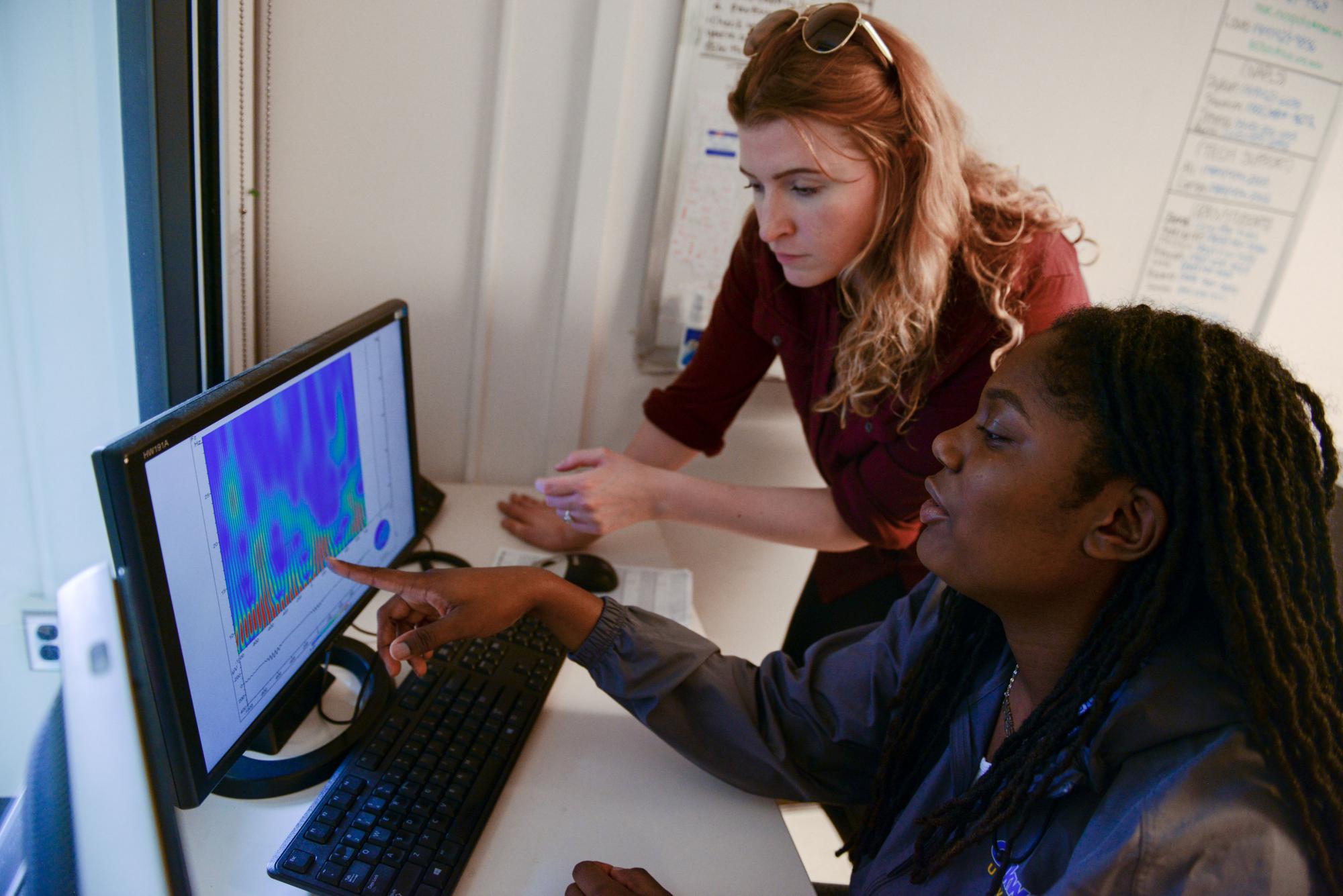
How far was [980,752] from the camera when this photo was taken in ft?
2.74

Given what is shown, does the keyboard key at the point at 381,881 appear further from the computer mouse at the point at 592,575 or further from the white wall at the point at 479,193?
the white wall at the point at 479,193

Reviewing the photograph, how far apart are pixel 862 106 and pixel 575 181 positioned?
0.55 meters

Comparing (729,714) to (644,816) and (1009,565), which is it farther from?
(1009,565)

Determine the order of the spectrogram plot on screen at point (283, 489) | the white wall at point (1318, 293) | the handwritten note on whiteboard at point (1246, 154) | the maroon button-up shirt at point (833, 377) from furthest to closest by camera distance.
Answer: the white wall at point (1318, 293) → the handwritten note on whiteboard at point (1246, 154) → the maroon button-up shirt at point (833, 377) → the spectrogram plot on screen at point (283, 489)

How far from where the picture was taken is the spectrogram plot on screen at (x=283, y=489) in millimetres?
705

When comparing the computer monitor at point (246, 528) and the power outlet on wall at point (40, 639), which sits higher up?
the computer monitor at point (246, 528)

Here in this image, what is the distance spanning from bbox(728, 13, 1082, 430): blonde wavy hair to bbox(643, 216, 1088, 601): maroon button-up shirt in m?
0.03

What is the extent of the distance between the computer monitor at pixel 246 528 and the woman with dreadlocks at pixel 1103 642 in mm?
94

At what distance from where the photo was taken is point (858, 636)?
104 centimetres

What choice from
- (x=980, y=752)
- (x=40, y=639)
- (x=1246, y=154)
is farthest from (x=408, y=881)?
(x=1246, y=154)

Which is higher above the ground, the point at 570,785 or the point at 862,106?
the point at 862,106

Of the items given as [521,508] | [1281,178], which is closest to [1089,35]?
[1281,178]

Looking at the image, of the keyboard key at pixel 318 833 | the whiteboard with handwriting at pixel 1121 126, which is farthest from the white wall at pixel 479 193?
the keyboard key at pixel 318 833

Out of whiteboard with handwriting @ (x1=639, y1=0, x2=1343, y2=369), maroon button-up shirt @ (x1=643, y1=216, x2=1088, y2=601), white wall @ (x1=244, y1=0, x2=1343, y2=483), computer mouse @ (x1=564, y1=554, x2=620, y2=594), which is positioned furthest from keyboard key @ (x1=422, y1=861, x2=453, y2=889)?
whiteboard with handwriting @ (x1=639, y1=0, x2=1343, y2=369)
